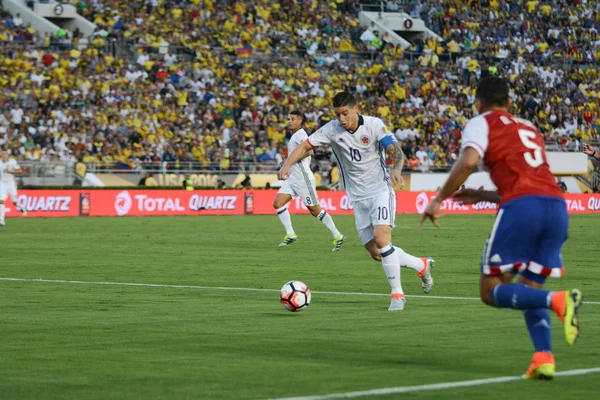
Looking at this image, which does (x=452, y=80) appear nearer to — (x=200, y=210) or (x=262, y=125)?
(x=262, y=125)

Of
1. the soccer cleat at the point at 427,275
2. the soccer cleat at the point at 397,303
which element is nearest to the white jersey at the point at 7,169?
the soccer cleat at the point at 427,275

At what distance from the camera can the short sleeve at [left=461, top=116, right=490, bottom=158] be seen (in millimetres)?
8039

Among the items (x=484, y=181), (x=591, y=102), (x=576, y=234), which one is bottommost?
(x=576, y=234)

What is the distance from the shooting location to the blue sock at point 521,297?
308 inches

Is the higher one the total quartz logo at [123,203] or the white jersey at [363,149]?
the total quartz logo at [123,203]

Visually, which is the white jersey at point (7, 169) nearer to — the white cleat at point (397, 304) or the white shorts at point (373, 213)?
the white shorts at point (373, 213)

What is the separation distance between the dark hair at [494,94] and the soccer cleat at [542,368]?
1807mm

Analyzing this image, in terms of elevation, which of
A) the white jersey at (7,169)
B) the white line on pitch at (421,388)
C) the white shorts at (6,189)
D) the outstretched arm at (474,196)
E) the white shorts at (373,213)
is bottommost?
the white line on pitch at (421,388)

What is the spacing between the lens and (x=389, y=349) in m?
9.74

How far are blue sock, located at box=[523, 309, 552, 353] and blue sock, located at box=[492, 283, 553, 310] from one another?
207mm

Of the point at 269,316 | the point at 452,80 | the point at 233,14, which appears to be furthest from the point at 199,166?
the point at 269,316

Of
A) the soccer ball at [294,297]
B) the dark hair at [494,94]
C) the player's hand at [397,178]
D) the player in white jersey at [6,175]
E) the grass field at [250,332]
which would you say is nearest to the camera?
the grass field at [250,332]

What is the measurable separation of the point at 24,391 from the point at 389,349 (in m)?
3.27

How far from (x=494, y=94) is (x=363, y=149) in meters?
5.32
